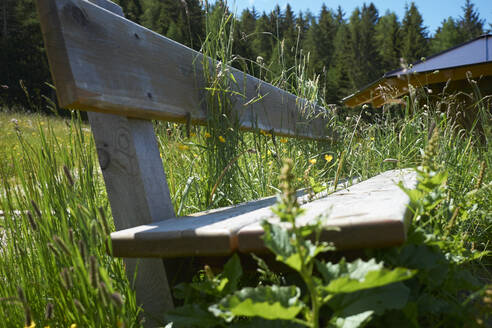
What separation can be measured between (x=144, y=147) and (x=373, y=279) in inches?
32.2

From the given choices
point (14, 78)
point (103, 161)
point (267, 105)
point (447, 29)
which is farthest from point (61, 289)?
point (447, 29)

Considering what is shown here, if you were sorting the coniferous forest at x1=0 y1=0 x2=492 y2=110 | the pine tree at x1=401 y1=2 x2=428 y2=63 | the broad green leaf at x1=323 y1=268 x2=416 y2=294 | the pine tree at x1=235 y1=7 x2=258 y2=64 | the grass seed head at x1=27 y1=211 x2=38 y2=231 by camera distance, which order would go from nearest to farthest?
the broad green leaf at x1=323 y1=268 x2=416 y2=294 → the grass seed head at x1=27 y1=211 x2=38 y2=231 → the pine tree at x1=235 y1=7 x2=258 y2=64 → the coniferous forest at x1=0 y1=0 x2=492 y2=110 → the pine tree at x1=401 y1=2 x2=428 y2=63

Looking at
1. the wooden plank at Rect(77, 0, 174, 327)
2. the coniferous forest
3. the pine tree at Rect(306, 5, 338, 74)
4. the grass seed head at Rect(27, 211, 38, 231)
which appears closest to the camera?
the grass seed head at Rect(27, 211, 38, 231)

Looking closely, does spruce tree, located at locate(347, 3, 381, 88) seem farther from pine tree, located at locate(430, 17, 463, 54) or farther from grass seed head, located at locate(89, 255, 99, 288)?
grass seed head, located at locate(89, 255, 99, 288)

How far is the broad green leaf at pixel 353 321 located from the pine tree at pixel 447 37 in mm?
46820

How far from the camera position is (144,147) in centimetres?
120

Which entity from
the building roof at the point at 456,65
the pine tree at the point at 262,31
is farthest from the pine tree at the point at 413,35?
the pine tree at the point at 262,31

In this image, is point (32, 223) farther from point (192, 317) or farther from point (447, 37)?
point (447, 37)

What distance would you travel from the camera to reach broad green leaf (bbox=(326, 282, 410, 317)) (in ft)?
2.33

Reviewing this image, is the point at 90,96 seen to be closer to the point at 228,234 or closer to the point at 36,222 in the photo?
the point at 36,222

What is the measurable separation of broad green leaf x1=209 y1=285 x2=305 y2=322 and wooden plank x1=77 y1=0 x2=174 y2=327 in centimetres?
42

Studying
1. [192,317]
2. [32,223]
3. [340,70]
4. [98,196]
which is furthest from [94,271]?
[340,70]

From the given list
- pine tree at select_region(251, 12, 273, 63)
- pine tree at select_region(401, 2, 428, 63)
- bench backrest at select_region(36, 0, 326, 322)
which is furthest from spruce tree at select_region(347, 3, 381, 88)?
bench backrest at select_region(36, 0, 326, 322)

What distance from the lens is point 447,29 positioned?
4350 centimetres
